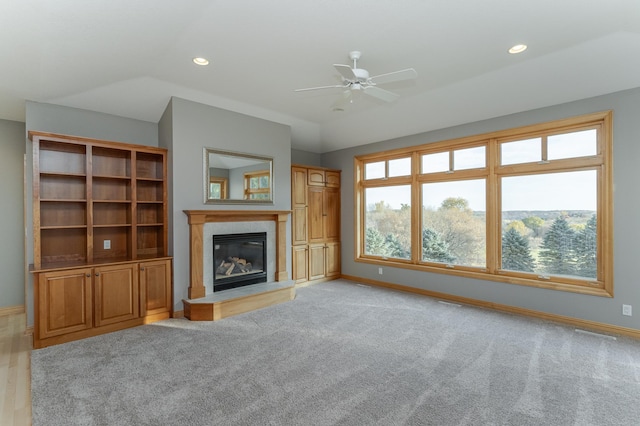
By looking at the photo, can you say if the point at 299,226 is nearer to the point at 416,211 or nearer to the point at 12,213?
the point at 416,211

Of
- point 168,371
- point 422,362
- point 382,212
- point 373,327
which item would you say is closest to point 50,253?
point 168,371

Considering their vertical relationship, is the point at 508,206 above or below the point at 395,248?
above

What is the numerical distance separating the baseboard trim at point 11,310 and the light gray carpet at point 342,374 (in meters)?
1.94

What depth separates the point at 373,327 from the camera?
12.7 feet

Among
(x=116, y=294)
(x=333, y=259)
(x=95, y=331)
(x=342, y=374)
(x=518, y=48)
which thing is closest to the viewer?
(x=342, y=374)

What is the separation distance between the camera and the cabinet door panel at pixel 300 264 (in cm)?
591

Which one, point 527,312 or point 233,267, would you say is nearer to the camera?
→ point 527,312

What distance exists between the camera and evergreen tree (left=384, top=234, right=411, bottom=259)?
5879mm

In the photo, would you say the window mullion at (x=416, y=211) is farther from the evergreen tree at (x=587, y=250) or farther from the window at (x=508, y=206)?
the evergreen tree at (x=587, y=250)

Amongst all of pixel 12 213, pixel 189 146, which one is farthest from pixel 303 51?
pixel 12 213

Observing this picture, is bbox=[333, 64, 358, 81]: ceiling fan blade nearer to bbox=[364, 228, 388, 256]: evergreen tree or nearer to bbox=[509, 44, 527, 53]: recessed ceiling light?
bbox=[509, 44, 527, 53]: recessed ceiling light

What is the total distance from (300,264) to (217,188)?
7.54 ft

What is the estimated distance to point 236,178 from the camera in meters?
4.89

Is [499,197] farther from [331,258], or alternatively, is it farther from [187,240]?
[187,240]
